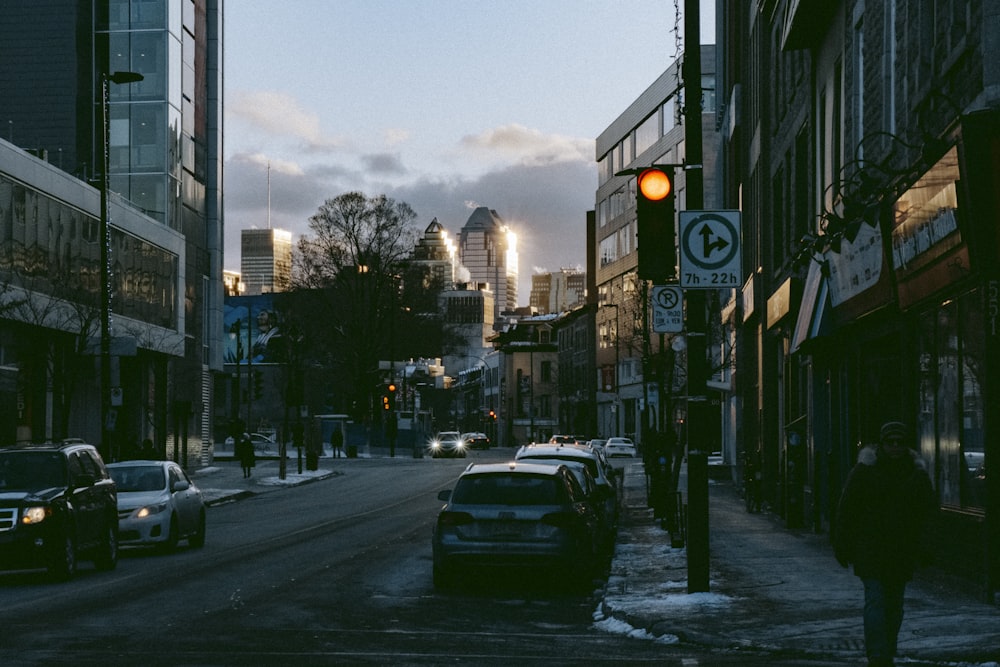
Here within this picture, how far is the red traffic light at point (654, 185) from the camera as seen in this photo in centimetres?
1505

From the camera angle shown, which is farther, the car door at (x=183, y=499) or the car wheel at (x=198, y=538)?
the car wheel at (x=198, y=538)

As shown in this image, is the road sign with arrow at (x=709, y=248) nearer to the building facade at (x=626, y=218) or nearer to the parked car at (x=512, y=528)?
the parked car at (x=512, y=528)

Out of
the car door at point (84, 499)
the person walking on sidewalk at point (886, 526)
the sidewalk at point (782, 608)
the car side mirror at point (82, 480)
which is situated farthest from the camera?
the car side mirror at point (82, 480)

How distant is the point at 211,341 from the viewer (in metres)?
71.5

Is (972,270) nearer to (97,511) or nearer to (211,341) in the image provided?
(97,511)

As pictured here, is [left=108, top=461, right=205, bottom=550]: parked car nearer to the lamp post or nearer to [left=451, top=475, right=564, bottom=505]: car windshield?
[left=451, top=475, right=564, bottom=505]: car windshield

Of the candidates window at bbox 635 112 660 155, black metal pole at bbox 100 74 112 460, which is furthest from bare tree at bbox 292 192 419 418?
black metal pole at bbox 100 74 112 460

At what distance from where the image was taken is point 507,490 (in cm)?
1830

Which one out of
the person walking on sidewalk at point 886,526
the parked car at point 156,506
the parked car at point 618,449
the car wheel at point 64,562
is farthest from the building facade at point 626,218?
the person walking on sidewalk at point 886,526

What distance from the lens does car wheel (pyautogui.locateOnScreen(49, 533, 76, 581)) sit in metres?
18.8

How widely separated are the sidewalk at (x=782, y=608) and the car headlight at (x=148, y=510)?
263 inches

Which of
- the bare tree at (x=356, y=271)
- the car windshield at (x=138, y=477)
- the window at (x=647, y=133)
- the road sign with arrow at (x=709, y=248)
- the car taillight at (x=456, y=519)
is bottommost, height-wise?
the car taillight at (x=456, y=519)

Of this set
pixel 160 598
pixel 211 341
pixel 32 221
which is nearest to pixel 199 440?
pixel 211 341

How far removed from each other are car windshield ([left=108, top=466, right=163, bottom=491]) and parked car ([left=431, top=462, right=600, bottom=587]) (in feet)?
25.9
